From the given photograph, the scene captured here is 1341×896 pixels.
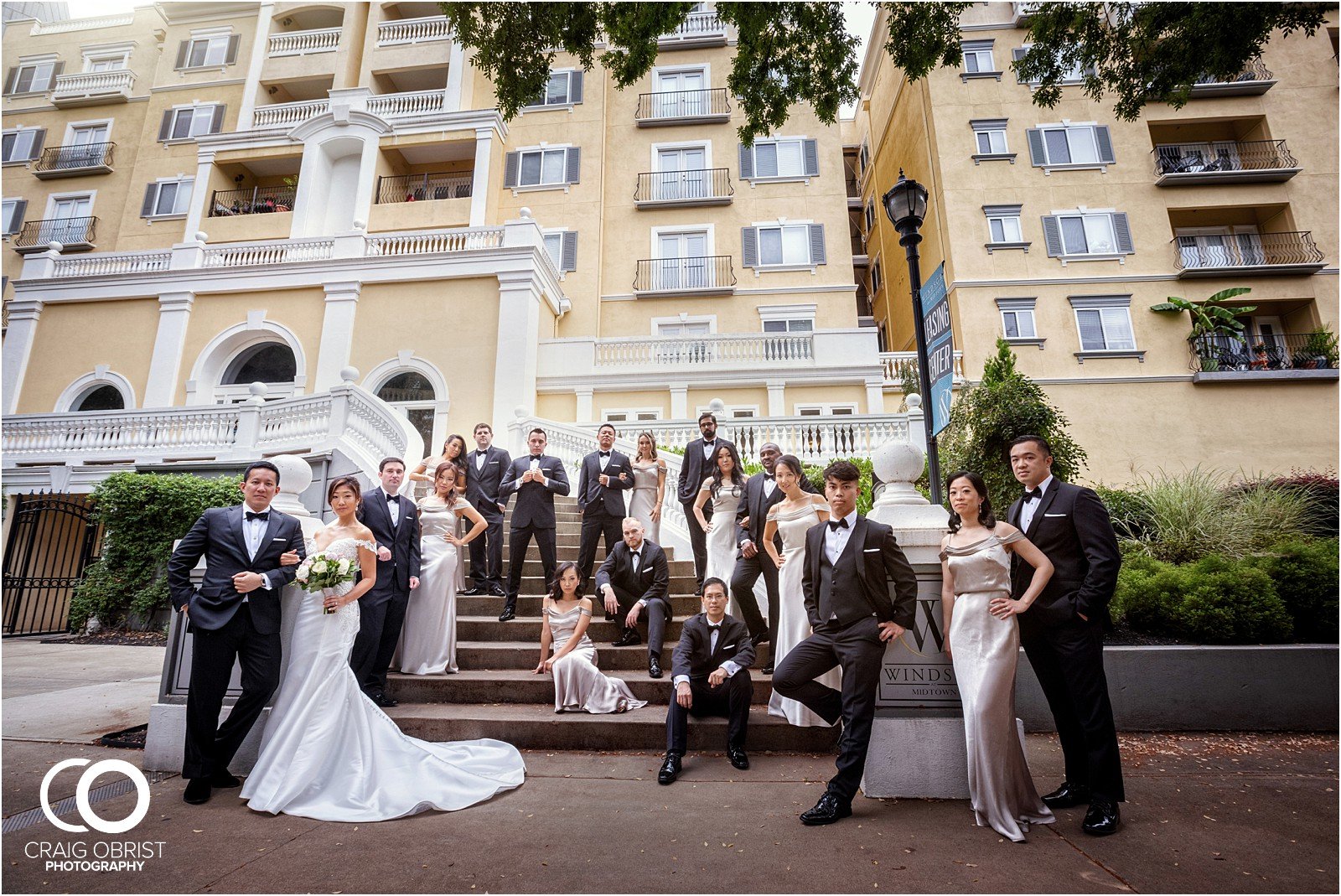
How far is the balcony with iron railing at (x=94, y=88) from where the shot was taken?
76.2ft

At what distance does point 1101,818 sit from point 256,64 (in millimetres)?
28928

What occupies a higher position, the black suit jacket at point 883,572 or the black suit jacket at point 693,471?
the black suit jacket at point 693,471

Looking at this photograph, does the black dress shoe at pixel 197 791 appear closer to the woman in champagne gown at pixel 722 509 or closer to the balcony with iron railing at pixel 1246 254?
the woman in champagne gown at pixel 722 509

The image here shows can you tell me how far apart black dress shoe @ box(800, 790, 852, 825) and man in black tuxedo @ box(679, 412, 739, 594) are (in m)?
3.72

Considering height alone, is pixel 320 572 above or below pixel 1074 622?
above

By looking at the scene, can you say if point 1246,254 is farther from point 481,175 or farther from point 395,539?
point 395,539

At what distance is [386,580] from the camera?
17.0ft

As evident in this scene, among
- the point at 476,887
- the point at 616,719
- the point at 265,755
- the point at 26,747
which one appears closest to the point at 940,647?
the point at 616,719

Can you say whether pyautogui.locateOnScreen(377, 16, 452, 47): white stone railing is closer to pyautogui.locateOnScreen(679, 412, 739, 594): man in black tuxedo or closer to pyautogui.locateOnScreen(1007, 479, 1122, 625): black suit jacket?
pyautogui.locateOnScreen(679, 412, 739, 594): man in black tuxedo

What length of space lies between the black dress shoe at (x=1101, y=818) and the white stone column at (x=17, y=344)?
2302cm

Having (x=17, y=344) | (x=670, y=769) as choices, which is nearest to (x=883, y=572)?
(x=670, y=769)

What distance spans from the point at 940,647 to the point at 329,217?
2119 cm

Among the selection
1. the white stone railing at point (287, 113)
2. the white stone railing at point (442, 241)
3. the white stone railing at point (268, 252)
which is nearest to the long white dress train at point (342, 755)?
the white stone railing at point (442, 241)

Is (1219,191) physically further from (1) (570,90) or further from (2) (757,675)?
(2) (757,675)
